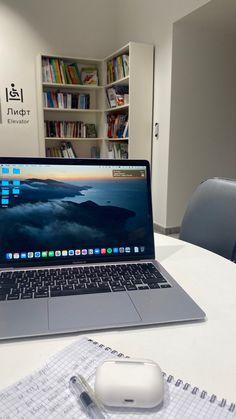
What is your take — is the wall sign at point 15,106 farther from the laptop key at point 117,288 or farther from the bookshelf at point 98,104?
the laptop key at point 117,288

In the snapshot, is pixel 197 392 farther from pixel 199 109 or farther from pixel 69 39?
pixel 69 39

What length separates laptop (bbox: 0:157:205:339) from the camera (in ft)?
2.30

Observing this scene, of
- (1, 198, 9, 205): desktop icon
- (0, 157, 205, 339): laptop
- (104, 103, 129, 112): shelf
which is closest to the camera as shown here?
(0, 157, 205, 339): laptop

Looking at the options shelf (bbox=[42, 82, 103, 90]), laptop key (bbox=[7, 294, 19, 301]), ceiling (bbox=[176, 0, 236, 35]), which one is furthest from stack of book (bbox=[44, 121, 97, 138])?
laptop key (bbox=[7, 294, 19, 301])

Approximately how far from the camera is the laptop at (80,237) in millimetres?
700

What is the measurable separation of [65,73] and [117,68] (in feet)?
2.26

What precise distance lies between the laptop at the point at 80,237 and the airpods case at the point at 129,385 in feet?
0.67

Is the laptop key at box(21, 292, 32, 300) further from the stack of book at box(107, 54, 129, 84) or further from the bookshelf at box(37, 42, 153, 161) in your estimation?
the stack of book at box(107, 54, 129, 84)

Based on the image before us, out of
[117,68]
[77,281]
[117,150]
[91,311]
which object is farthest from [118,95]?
[91,311]

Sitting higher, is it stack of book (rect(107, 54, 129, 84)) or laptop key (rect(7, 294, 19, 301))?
stack of book (rect(107, 54, 129, 84))

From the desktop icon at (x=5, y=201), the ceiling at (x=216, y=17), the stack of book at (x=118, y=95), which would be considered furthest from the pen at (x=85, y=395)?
the stack of book at (x=118, y=95)

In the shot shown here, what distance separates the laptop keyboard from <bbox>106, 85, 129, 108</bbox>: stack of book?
313 cm

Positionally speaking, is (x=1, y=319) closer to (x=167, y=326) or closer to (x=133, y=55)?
(x=167, y=326)

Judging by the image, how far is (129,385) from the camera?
0.43m
